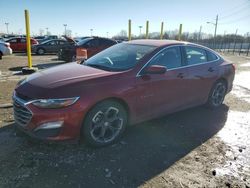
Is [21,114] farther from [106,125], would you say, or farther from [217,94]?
[217,94]

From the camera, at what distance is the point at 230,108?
A: 6.43m

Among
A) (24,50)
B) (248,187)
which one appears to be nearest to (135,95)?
(248,187)

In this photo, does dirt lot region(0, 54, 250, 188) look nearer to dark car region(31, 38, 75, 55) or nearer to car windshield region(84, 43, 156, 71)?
car windshield region(84, 43, 156, 71)

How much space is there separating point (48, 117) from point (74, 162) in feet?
2.39

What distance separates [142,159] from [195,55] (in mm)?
2791

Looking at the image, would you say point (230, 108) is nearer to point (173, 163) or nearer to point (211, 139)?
point (211, 139)

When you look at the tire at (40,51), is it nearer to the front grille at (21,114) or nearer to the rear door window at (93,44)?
the rear door window at (93,44)

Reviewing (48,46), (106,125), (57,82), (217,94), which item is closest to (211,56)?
(217,94)

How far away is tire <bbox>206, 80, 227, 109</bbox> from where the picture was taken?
6004 millimetres

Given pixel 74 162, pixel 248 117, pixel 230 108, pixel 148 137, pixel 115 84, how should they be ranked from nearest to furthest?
pixel 74 162, pixel 115 84, pixel 148 137, pixel 248 117, pixel 230 108

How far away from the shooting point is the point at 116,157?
147 inches

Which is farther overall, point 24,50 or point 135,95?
point 24,50

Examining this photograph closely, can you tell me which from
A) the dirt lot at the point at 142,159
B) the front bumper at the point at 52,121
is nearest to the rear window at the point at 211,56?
the dirt lot at the point at 142,159

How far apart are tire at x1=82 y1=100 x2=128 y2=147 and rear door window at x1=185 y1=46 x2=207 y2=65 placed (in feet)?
6.54
